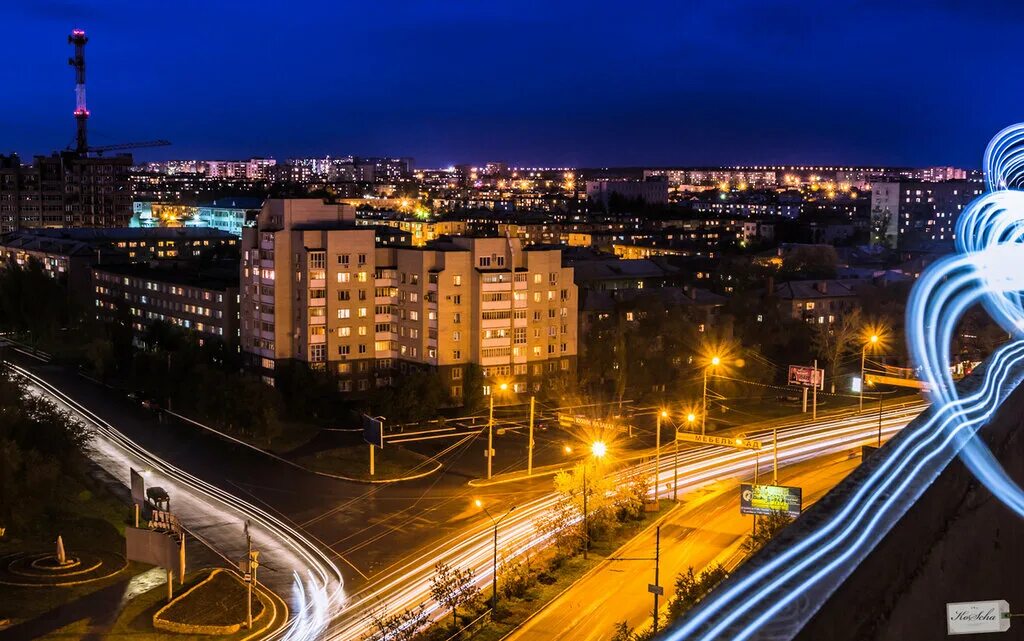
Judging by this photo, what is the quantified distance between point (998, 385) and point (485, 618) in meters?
5.07

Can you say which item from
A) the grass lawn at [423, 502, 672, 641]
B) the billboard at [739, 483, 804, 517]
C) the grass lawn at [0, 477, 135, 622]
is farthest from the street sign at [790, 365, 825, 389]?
the grass lawn at [0, 477, 135, 622]

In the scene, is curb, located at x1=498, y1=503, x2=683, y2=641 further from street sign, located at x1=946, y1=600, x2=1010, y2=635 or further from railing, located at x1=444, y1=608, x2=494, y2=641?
street sign, located at x1=946, y1=600, x2=1010, y2=635

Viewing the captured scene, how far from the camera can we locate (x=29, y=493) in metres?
10.6

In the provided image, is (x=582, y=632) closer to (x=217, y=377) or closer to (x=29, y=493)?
(x=29, y=493)

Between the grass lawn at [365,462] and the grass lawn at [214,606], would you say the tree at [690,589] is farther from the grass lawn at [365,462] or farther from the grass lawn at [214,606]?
the grass lawn at [365,462]

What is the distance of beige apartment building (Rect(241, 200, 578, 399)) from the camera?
1773cm

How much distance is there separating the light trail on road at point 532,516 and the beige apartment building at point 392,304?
4.62 metres

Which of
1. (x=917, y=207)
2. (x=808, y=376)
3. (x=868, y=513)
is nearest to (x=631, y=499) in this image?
(x=808, y=376)

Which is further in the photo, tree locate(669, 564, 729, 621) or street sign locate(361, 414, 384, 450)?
street sign locate(361, 414, 384, 450)

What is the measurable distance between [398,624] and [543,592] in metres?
1.47

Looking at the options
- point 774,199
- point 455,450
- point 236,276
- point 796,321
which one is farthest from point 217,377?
point 774,199

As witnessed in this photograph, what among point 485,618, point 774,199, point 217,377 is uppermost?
point 774,199

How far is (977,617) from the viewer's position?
→ 3.27 meters

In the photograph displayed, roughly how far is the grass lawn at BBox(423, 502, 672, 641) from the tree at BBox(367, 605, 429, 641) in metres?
0.15
